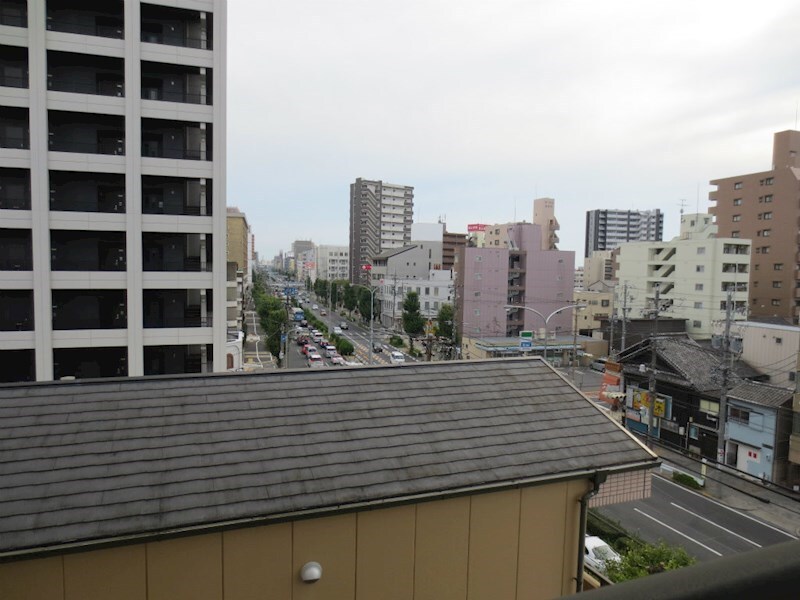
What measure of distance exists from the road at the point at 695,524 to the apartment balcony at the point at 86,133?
22090 millimetres

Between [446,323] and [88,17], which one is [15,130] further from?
[446,323]

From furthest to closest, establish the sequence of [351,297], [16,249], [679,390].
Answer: [351,297] < [679,390] < [16,249]

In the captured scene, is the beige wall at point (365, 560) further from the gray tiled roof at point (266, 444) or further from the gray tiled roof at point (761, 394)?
the gray tiled roof at point (761, 394)

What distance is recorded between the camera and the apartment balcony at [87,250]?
64.0 feet

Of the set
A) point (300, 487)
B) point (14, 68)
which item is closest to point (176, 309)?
point (14, 68)

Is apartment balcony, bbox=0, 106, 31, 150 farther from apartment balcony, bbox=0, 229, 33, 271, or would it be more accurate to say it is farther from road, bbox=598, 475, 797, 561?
road, bbox=598, 475, 797, 561

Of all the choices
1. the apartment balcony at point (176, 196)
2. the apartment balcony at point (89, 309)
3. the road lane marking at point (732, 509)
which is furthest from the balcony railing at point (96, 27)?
the road lane marking at point (732, 509)

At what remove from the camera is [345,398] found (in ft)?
19.5

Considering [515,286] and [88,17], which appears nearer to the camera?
[88,17]

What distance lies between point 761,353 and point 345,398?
91.5 ft

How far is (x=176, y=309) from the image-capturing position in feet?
67.9

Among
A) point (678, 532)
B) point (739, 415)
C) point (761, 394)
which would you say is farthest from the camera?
point (739, 415)

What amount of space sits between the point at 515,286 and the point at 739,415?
2911cm

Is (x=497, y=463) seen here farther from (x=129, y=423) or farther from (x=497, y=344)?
(x=497, y=344)
